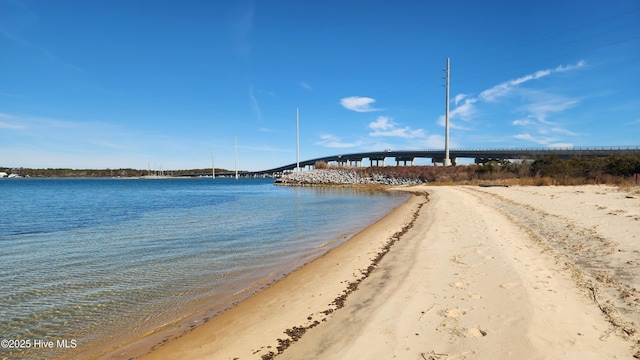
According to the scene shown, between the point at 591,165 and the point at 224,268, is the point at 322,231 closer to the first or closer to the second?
the point at 224,268

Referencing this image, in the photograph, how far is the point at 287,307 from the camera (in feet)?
21.2

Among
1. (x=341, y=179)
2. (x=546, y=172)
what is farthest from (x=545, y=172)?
(x=341, y=179)

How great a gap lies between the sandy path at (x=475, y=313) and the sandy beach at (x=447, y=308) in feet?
0.06

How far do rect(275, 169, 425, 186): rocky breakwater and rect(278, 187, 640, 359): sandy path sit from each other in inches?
2370

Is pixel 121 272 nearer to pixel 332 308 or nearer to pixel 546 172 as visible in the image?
pixel 332 308

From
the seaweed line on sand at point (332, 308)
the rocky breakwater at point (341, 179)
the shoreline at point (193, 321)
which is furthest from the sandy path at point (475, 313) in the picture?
the rocky breakwater at point (341, 179)

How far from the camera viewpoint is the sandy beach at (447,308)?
13.9 feet

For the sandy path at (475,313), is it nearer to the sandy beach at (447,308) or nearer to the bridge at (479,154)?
the sandy beach at (447,308)

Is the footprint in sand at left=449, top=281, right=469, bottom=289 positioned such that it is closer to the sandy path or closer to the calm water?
the sandy path

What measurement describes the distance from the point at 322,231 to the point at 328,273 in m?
7.58

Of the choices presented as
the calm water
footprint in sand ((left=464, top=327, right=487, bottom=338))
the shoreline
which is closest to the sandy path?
footprint in sand ((left=464, top=327, right=487, bottom=338))

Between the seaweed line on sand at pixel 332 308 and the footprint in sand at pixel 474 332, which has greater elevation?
the footprint in sand at pixel 474 332

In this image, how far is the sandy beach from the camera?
167 inches

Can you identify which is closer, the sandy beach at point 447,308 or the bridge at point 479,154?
the sandy beach at point 447,308
